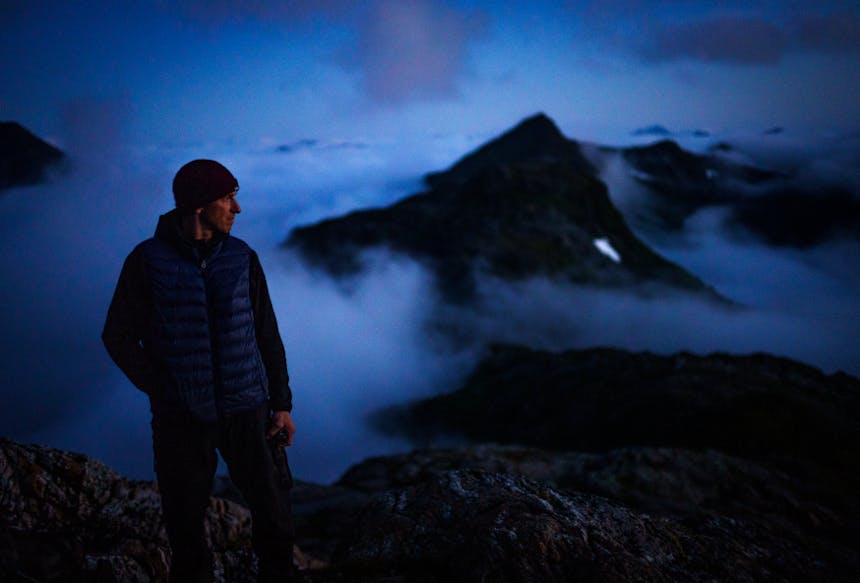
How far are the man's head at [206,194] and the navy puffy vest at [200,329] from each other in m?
0.29

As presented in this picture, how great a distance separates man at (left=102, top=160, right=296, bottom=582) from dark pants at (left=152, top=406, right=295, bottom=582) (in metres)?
0.01

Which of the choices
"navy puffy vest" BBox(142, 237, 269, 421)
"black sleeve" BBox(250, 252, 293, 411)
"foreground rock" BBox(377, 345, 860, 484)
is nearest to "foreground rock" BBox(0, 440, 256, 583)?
"navy puffy vest" BBox(142, 237, 269, 421)

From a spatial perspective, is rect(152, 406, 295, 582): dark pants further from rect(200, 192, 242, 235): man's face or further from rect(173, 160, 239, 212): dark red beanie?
rect(173, 160, 239, 212): dark red beanie

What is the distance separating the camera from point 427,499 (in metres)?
7.68

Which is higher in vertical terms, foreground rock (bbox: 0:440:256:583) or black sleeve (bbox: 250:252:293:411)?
black sleeve (bbox: 250:252:293:411)

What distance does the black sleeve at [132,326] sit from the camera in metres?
5.05

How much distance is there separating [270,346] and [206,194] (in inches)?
75.3

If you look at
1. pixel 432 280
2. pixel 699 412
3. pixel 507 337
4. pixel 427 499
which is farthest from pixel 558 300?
pixel 427 499

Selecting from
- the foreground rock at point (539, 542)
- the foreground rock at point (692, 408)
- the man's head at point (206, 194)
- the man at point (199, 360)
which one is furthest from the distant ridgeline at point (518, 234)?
the man's head at point (206, 194)

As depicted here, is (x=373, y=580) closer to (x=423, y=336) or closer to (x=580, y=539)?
(x=580, y=539)

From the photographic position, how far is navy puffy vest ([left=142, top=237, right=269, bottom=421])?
199 inches

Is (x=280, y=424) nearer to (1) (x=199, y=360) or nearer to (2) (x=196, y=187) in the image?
(1) (x=199, y=360)

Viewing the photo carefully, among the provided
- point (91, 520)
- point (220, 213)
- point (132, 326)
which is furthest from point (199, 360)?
point (91, 520)

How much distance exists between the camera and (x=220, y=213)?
533cm
